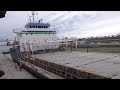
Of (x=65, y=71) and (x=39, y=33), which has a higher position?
(x=39, y=33)

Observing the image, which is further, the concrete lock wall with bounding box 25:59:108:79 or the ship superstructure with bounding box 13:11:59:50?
the ship superstructure with bounding box 13:11:59:50

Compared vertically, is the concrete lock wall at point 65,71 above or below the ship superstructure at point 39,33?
below

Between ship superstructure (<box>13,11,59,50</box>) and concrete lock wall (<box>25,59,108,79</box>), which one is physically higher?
ship superstructure (<box>13,11,59,50</box>)

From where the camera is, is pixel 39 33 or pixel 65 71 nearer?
pixel 65 71

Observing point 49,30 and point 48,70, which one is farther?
point 49,30

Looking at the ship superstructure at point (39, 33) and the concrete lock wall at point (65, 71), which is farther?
the ship superstructure at point (39, 33)
